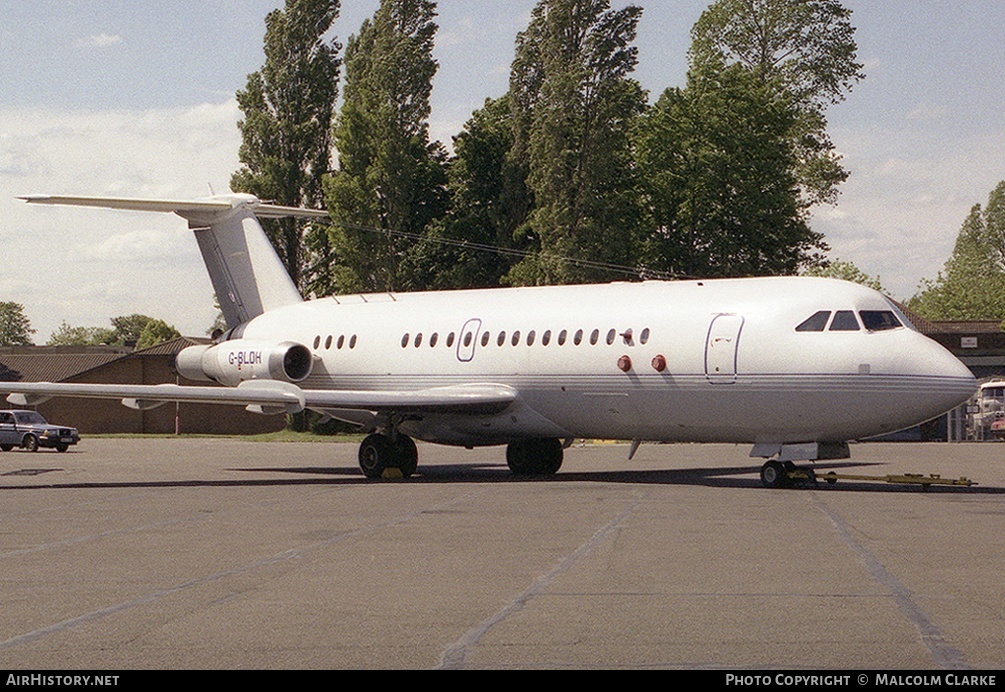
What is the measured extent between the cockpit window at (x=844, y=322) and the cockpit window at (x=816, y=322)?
146 mm

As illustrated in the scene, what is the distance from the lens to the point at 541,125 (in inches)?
2292

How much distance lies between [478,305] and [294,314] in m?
5.85

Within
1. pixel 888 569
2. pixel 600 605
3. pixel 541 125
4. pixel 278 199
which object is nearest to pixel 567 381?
pixel 888 569

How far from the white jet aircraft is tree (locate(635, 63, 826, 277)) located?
31.9 meters

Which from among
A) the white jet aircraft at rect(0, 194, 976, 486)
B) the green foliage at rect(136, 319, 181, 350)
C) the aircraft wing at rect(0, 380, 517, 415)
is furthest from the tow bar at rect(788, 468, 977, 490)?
the green foliage at rect(136, 319, 181, 350)

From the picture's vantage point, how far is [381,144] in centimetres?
6106

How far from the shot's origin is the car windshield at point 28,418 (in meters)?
50.7

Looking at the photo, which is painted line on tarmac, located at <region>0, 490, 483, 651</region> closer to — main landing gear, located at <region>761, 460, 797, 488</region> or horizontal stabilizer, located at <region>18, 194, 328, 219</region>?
main landing gear, located at <region>761, 460, 797, 488</region>

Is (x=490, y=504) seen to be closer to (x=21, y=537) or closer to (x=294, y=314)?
(x=21, y=537)

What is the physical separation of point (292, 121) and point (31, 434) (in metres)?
20.6

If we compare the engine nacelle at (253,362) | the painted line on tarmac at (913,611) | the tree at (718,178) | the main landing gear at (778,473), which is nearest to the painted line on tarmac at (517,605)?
the painted line on tarmac at (913,611)

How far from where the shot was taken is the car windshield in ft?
166

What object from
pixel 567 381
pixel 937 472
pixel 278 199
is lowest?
pixel 937 472

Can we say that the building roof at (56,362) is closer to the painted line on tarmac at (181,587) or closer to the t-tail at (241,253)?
the t-tail at (241,253)
